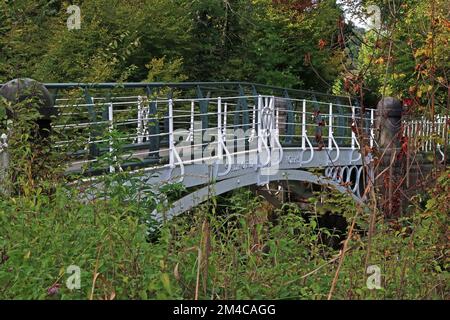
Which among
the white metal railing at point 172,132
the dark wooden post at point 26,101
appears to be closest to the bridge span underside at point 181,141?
the white metal railing at point 172,132

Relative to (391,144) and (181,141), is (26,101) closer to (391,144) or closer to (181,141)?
(391,144)

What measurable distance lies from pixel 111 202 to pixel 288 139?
34.6ft

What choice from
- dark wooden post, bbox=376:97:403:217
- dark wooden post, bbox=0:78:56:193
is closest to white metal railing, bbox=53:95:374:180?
dark wooden post, bbox=0:78:56:193

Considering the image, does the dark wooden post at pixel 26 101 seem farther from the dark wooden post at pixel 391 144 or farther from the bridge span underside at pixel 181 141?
the dark wooden post at pixel 391 144

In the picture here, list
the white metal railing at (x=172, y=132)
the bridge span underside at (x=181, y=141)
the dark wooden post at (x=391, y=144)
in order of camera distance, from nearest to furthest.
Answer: the dark wooden post at (x=391, y=144) → the bridge span underside at (x=181, y=141) → the white metal railing at (x=172, y=132)

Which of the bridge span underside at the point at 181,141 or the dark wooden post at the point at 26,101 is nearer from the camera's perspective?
the dark wooden post at the point at 26,101

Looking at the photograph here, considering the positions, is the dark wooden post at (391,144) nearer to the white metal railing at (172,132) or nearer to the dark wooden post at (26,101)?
the white metal railing at (172,132)

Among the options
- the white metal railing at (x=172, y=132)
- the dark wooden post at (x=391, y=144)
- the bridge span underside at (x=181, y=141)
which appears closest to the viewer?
the dark wooden post at (x=391, y=144)

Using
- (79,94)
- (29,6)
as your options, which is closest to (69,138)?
(79,94)

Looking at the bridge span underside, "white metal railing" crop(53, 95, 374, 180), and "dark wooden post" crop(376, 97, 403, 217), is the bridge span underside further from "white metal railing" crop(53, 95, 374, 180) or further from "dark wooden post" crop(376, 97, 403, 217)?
"dark wooden post" crop(376, 97, 403, 217)

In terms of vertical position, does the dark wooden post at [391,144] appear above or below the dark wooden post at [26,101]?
below

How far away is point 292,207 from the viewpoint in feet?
Answer: 18.5

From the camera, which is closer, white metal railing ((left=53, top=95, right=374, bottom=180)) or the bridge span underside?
the bridge span underside
